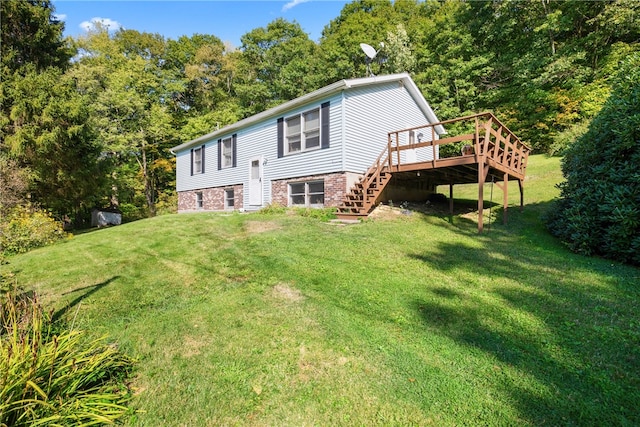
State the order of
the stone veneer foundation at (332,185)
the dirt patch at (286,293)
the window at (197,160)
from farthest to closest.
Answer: the window at (197,160) < the stone veneer foundation at (332,185) < the dirt patch at (286,293)

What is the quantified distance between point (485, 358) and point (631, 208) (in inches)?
216

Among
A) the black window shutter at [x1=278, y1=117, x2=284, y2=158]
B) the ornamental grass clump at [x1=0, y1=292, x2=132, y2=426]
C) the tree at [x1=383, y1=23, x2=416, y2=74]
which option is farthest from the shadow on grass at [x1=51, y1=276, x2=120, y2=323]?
the tree at [x1=383, y1=23, x2=416, y2=74]

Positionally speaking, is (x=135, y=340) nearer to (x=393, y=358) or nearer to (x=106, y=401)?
(x=106, y=401)

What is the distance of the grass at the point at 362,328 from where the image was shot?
8.41 feet

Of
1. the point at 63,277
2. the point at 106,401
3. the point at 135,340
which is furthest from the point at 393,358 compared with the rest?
the point at 63,277

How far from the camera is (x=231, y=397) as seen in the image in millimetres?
2689

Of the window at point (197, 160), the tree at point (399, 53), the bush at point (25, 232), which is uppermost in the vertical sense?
the tree at point (399, 53)

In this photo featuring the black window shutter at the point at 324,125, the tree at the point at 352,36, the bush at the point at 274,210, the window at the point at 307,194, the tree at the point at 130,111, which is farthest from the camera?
the tree at the point at 352,36

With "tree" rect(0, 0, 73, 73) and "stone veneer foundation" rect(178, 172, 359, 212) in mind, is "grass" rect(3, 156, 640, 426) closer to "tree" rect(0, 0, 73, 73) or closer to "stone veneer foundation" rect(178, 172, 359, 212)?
"stone veneer foundation" rect(178, 172, 359, 212)

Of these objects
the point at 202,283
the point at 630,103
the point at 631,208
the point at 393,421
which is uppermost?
the point at 630,103

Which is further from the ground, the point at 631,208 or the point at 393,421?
the point at 631,208

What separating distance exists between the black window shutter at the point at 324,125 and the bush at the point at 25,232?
31.4ft

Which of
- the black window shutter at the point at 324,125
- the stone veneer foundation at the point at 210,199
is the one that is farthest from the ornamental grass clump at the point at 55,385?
the stone veneer foundation at the point at 210,199

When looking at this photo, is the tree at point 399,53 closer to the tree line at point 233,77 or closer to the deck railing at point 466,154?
the tree line at point 233,77
